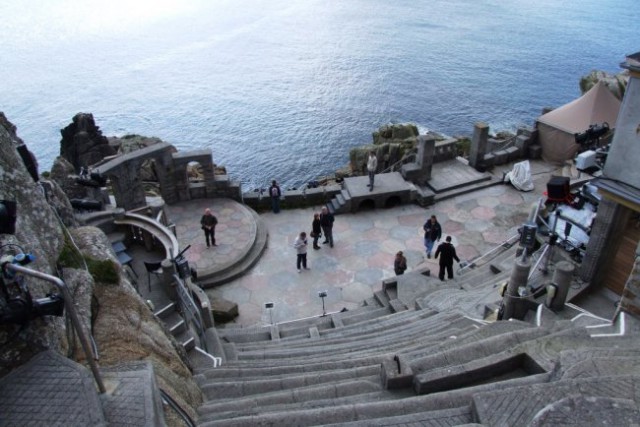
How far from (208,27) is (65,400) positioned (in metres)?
103

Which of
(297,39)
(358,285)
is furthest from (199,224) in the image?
(297,39)

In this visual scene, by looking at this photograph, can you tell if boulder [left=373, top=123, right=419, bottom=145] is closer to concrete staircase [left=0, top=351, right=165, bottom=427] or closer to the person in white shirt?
the person in white shirt

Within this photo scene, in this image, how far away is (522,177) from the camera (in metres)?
21.4

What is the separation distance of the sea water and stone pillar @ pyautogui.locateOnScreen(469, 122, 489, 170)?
73.1 feet

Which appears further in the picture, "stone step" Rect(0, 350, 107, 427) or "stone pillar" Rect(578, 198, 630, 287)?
"stone pillar" Rect(578, 198, 630, 287)

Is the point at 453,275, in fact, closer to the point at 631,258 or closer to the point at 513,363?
the point at 631,258

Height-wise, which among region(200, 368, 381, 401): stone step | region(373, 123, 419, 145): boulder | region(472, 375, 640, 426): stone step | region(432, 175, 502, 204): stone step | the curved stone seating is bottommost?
region(373, 123, 419, 145): boulder

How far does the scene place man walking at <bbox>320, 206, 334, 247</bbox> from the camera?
693 inches

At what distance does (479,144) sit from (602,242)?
9.81m

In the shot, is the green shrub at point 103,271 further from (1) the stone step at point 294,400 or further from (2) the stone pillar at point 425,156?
(2) the stone pillar at point 425,156

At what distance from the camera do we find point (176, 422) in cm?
643

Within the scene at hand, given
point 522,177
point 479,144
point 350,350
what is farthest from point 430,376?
point 479,144

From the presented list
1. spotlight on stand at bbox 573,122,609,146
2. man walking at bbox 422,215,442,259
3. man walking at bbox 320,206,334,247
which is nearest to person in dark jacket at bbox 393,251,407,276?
man walking at bbox 422,215,442,259

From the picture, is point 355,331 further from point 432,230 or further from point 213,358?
point 432,230
